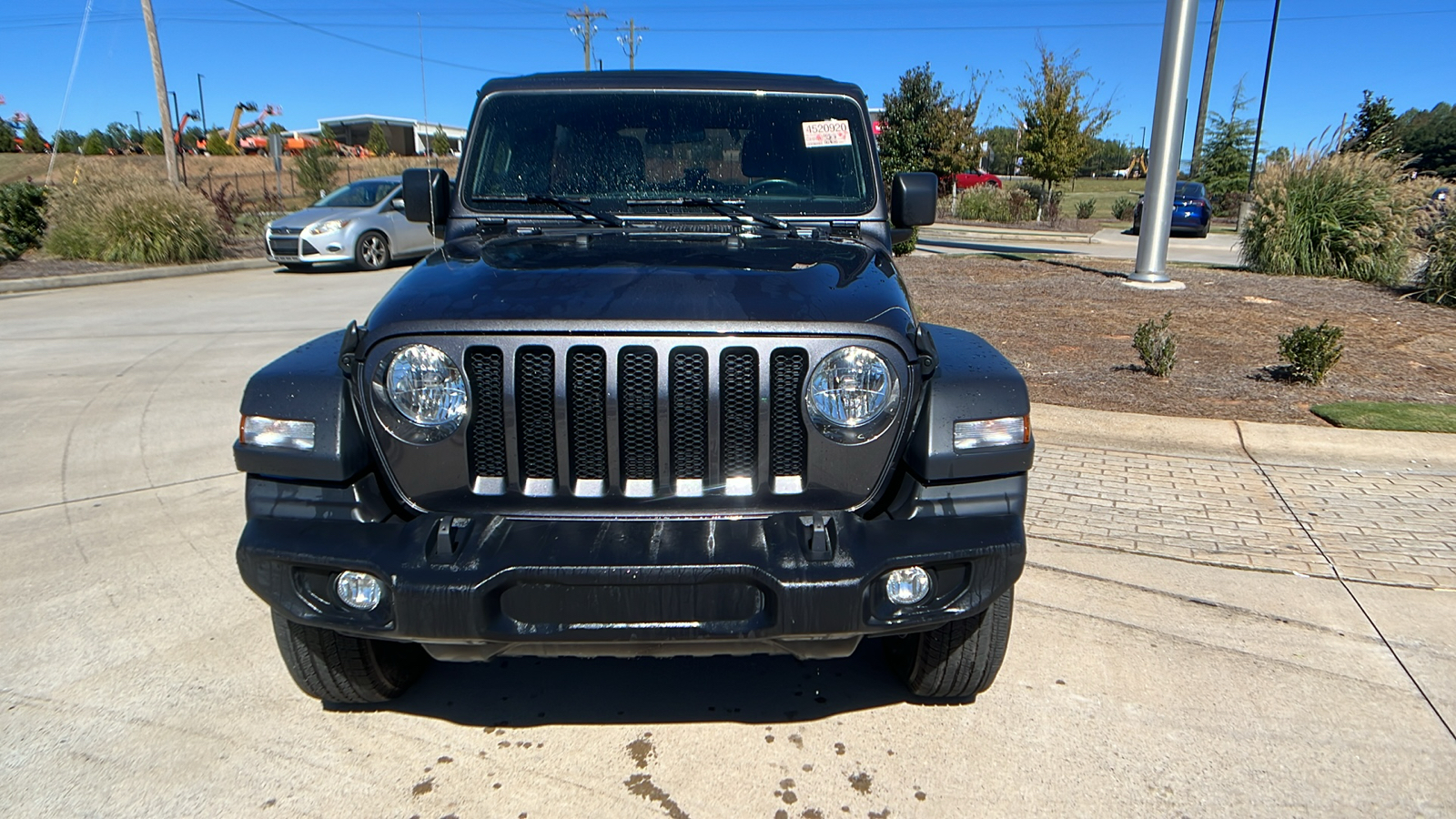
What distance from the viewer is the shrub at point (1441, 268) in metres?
9.95

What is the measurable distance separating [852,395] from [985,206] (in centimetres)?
2894

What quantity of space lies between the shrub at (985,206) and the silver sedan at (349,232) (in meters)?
19.2

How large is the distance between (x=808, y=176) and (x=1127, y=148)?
94.5 metres

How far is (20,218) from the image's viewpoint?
15484mm

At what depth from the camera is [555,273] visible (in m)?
2.73

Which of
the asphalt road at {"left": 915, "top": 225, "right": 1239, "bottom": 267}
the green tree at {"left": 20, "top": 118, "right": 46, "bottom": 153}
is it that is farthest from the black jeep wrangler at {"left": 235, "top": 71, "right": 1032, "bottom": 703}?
the green tree at {"left": 20, "top": 118, "right": 46, "bottom": 153}

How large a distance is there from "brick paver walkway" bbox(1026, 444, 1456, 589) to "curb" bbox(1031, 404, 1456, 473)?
0.36ft

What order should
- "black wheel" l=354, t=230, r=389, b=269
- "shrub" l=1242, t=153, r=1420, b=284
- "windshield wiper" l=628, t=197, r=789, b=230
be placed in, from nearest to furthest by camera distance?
1. "windshield wiper" l=628, t=197, r=789, b=230
2. "shrub" l=1242, t=153, r=1420, b=284
3. "black wheel" l=354, t=230, r=389, b=269

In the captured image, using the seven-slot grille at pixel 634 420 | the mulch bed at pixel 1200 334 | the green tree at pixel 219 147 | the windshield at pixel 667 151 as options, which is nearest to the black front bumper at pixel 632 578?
the seven-slot grille at pixel 634 420

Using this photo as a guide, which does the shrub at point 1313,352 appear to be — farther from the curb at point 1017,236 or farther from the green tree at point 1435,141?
the green tree at point 1435,141

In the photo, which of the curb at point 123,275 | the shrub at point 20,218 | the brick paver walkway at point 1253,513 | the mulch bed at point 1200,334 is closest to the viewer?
the brick paver walkway at point 1253,513

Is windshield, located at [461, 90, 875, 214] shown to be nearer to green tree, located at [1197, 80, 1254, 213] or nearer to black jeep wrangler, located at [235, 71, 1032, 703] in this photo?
black jeep wrangler, located at [235, 71, 1032, 703]

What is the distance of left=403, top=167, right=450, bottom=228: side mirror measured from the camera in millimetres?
3646

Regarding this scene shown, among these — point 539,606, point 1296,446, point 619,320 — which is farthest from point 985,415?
point 1296,446
